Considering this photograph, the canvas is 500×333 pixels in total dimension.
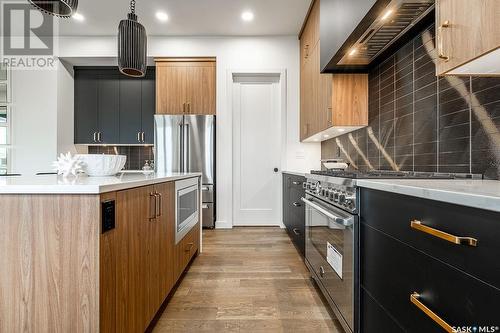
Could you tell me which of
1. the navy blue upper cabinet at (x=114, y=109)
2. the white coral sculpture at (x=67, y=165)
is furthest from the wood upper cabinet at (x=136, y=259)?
the navy blue upper cabinet at (x=114, y=109)

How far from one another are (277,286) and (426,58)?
1.98 m

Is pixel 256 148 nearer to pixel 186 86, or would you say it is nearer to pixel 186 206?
pixel 186 86

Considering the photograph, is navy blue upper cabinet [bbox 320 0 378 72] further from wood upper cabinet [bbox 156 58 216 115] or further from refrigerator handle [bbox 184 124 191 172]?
refrigerator handle [bbox 184 124 191 172]

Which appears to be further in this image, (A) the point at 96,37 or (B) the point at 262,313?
(A) the point at 96,37

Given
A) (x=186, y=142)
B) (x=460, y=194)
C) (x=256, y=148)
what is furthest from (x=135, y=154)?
(x=460, y=194)

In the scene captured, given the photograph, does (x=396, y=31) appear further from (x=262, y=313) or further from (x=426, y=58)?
(x=262, y=313)

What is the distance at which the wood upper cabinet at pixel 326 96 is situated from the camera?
9.02ft

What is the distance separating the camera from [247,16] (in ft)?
12.8

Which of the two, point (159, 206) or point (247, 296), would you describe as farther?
point (247, 296)

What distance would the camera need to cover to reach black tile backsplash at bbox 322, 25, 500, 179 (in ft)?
4.50

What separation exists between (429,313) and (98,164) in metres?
1.75

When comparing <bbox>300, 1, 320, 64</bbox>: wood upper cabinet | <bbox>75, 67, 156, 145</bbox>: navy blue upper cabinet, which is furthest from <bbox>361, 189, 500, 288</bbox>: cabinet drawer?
<bbox>75, 67, 156, 145</bbox>: navy blue upper cabinet

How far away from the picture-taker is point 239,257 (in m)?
3.01

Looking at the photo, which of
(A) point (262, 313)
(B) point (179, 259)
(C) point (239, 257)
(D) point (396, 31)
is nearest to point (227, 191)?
(C) point (239, 257)
